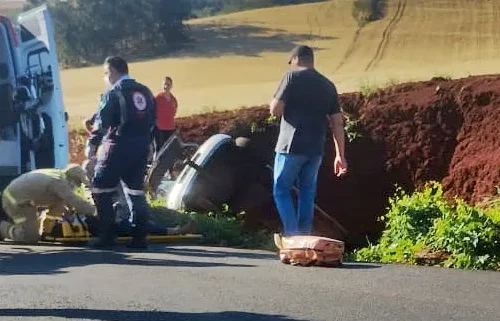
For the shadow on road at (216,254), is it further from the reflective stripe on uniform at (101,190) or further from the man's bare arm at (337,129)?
the man's bare arm at (337,129)

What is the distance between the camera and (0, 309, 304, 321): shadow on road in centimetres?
635

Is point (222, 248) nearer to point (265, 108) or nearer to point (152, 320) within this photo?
point (152, 320)

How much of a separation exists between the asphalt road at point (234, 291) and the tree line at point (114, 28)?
57.3m

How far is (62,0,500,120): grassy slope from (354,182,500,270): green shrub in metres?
23.5

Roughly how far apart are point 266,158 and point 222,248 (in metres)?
7.18

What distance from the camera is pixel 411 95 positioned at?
1881cm

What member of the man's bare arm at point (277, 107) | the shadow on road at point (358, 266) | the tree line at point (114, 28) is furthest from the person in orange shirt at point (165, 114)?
the tree line at point (114, 28)

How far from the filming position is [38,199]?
10.6 meters

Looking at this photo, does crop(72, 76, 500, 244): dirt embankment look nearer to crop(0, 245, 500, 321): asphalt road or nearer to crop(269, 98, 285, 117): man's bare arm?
crop(269, 98, 285, 117): man's bare arm

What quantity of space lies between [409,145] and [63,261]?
972 centimetres

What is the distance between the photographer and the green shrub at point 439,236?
839 cm

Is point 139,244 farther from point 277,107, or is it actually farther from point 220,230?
point 277,107

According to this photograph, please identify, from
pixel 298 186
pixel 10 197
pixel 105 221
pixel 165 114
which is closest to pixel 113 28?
pixel 165 114

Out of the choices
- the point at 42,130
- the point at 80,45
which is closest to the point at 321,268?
the point at 42,130
